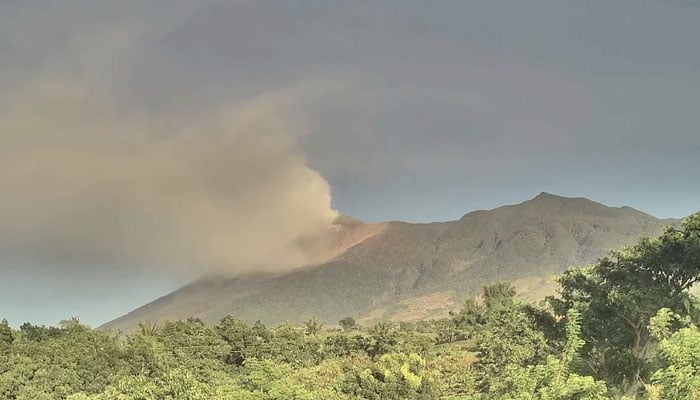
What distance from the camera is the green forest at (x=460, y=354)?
19109 millimetres

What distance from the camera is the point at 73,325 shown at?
77.8 metres

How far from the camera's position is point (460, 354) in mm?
84125

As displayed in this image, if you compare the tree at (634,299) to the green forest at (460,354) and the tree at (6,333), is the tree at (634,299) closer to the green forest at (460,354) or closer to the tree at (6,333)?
the green forest at (460,354)

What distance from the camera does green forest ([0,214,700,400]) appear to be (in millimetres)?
19109

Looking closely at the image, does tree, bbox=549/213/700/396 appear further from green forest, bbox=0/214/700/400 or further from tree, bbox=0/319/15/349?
tree, bbox=0/319/15/349

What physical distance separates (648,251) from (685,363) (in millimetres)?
14237

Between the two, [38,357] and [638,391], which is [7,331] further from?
[638,391]

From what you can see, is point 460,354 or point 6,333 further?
point 460,354

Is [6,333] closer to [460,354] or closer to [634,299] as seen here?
[460,354]

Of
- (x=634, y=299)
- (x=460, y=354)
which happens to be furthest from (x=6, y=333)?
(x=634, y=299)

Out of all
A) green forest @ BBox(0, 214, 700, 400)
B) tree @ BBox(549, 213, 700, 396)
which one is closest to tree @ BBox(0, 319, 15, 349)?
green forest @ BBox(0, 214, 700, 400)

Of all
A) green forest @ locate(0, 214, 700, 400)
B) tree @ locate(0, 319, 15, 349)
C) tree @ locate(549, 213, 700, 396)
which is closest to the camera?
green forest @ locate(0, 214, 700, 400)

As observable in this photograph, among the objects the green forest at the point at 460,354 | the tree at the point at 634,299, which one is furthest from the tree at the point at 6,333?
the tree at the point at 634,299

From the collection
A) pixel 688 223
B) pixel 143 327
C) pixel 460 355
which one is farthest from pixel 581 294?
pixel 143 327
